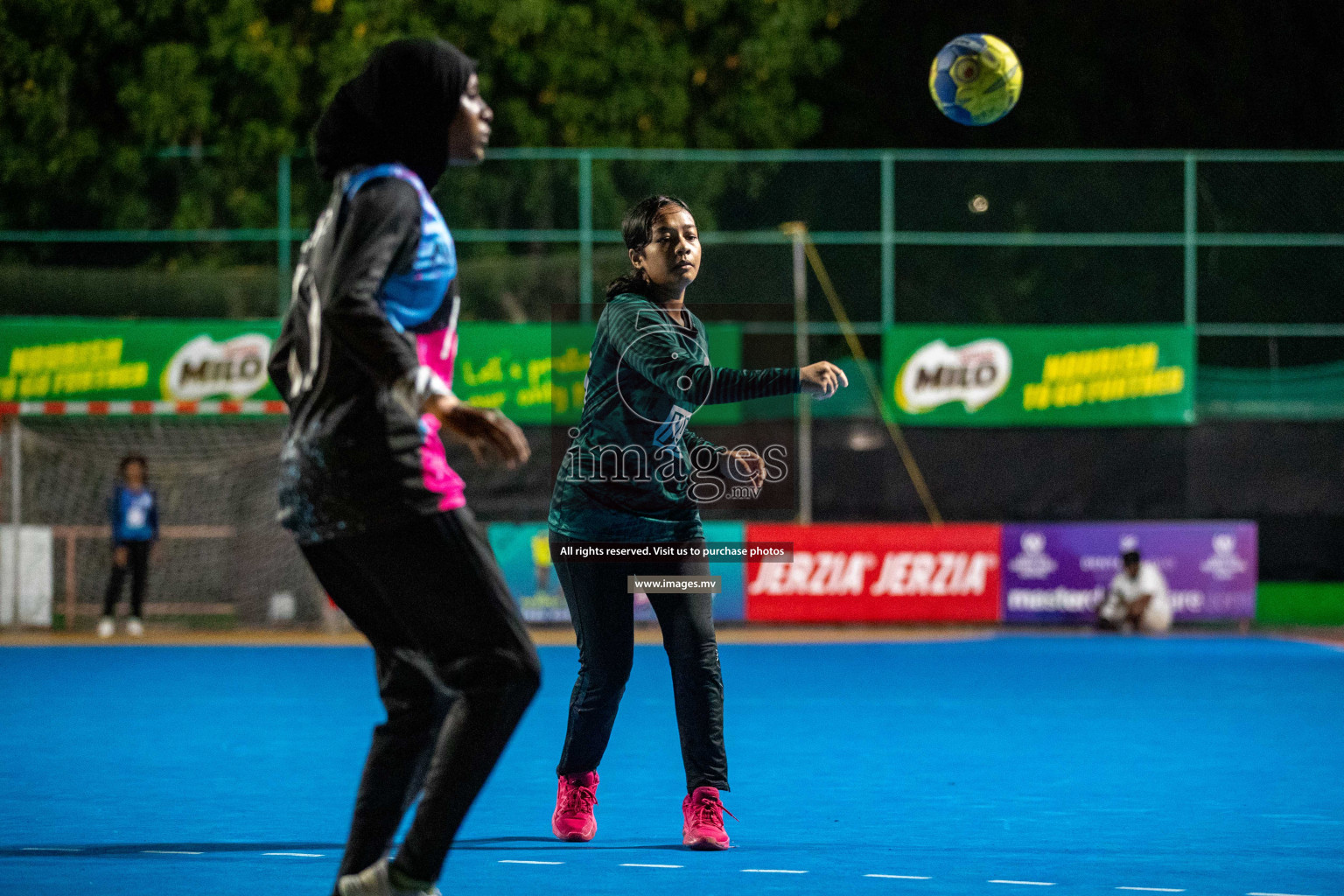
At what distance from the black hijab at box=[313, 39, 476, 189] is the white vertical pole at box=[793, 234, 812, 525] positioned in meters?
15.3

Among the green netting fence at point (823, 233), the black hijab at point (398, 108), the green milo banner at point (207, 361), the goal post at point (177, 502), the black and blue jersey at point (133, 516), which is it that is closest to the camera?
the black hijab at point (398, 108)

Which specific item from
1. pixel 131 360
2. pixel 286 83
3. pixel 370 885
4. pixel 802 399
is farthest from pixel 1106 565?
pixel 370 885

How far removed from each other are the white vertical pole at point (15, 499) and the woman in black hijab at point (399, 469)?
14.9 meters

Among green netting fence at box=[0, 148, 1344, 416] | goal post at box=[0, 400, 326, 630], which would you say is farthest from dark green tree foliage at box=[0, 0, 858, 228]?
goal post at box=[0, 400, 326, 630]

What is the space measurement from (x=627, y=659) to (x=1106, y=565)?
13105 mm

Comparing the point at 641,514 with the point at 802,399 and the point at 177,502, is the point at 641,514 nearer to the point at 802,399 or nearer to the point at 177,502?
the point at 802,399

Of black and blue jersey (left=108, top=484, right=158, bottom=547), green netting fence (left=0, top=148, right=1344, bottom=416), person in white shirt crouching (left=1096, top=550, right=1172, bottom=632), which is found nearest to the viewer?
black and blue jersey (left=108, top=484, right=158, bottom=547)

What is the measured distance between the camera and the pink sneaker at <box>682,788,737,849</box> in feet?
19.1

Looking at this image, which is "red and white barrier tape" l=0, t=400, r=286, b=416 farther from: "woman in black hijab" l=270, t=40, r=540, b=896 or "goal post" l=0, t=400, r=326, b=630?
"woman in black hijab" l=270, t=40, r=540, b=896

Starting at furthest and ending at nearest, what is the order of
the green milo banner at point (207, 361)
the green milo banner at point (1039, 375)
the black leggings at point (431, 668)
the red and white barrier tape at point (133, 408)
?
the green milo banner at point (1039, 375)
the green milo banner at point (207, 361)
the red and white barrier tape at point (133, 408)
the black leggings at point (431, 668)

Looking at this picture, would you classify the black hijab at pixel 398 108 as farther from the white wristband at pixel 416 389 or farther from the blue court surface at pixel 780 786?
the blue court surface at pixel 780 786

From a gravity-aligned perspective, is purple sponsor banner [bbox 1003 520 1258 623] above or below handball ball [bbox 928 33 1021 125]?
below

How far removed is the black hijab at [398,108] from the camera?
13.8 feet

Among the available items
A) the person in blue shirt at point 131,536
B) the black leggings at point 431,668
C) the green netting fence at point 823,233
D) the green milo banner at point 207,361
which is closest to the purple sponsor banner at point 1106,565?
the green netting fence at point 823,233
